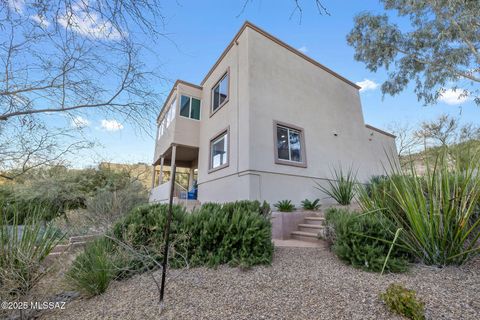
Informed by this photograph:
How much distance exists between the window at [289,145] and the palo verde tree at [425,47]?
7.58 m

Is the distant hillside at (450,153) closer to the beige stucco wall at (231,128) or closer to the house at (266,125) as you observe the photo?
the house at (266,125)

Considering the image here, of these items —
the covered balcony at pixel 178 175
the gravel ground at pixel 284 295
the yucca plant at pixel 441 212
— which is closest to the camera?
the gravel ground at pixel 284 295

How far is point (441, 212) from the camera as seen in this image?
10.4 feet

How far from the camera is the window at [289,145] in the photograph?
7548 mm

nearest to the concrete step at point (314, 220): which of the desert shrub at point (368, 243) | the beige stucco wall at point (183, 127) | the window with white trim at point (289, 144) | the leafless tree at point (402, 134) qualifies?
the desert shrub at point (368, 243)

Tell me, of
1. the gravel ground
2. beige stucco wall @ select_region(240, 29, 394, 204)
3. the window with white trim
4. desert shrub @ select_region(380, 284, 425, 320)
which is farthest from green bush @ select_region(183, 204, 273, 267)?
the window with white trim

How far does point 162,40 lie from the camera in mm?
2594

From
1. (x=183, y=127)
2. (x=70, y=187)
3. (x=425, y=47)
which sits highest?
(x=425, y=47)

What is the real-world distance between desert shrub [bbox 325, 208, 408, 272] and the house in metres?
3.21

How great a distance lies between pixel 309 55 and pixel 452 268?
9479 millimetres

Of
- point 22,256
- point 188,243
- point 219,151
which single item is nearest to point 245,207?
point 188,243

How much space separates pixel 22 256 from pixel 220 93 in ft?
27.0

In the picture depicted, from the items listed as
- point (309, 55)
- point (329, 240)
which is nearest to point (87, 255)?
point (329, 240)

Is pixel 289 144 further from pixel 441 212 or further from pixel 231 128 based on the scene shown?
pixel 441 212
